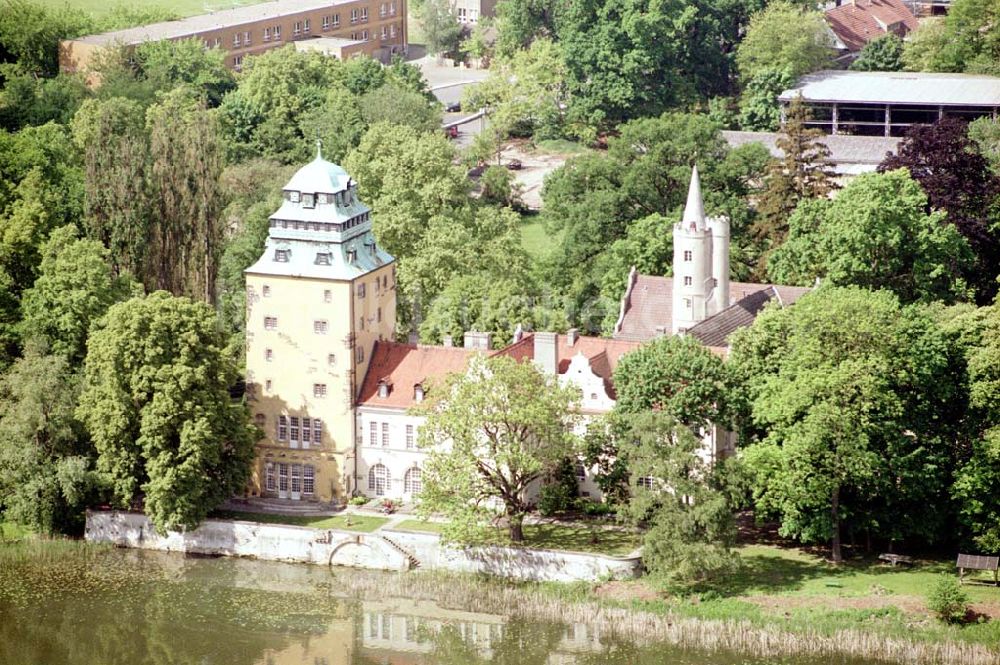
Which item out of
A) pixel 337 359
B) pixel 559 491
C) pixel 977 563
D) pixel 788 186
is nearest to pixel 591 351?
pixel 559 491

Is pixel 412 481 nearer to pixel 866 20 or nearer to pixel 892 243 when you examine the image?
pixel 892 243

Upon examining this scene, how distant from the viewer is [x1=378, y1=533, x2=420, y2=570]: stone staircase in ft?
311

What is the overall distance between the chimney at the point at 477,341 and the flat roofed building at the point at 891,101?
5841cm

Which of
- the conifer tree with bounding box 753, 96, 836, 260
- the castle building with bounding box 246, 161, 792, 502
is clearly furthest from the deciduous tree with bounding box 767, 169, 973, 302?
the conifer tree with bounding box 753, 96, 836, 260

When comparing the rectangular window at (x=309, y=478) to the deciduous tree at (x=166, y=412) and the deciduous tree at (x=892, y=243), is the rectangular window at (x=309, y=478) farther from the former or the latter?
the deciduous tree at (x=892, y=243)

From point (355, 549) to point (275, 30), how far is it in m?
92.5

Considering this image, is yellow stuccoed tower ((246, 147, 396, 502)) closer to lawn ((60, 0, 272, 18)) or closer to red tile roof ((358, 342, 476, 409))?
red tile roof ((358, 342, 476, 409))

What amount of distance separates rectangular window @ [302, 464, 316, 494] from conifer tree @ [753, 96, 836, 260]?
1304 inches

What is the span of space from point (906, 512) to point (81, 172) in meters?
53.7

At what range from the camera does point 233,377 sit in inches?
3900

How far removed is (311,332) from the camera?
328 ft

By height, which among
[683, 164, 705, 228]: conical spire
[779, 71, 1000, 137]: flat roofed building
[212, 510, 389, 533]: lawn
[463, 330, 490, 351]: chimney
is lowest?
[212, 510, 389, 533]: lawn

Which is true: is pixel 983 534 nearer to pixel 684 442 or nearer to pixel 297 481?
pixel 684 442

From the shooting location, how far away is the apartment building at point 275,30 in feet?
546
